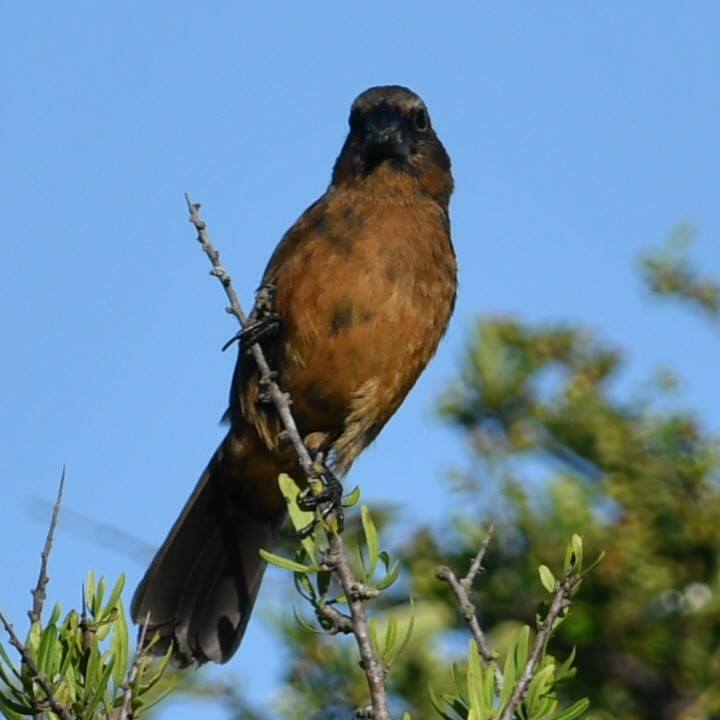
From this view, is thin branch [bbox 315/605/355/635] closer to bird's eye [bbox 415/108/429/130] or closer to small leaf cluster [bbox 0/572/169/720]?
small leaf cluster [bbox 0/572/169/720]

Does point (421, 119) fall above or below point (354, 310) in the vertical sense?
above

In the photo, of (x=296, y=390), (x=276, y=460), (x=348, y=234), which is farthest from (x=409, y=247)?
(x=276, y=460)

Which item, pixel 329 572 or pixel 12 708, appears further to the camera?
pixel 329 572

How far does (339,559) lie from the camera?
112 inches

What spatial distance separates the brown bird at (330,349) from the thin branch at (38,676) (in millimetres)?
2461

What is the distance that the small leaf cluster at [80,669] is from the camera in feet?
7.62

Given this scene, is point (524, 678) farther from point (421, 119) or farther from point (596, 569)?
point (421, 119)

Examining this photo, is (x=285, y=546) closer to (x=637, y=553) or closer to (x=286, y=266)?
(x=286, y=266)

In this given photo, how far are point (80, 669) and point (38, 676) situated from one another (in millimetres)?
215

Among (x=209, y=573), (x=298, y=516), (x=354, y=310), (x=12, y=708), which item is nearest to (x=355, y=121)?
(x=354, y=310)

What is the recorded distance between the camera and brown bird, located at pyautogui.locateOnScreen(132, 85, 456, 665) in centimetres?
468

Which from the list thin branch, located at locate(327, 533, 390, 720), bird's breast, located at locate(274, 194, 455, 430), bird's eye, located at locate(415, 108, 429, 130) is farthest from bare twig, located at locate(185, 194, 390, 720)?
bird's eye, located at locate(415, 108, 429, 130)

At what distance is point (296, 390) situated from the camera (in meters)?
4.75

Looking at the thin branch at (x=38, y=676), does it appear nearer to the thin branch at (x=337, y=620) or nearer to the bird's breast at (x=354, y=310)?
the thin branch at (x=337, y=620)
